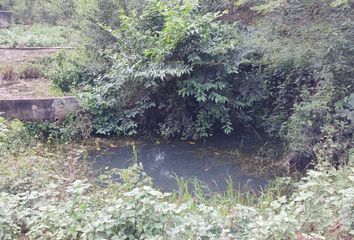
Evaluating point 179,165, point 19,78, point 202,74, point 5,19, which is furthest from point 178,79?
point 5,19

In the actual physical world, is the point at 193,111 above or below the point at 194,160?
above

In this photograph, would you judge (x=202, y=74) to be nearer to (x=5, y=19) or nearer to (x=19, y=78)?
(x=19, y=78)

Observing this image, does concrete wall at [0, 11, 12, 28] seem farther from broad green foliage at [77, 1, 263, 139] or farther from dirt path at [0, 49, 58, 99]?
broad green foliage at [77, 1, 263, 139]

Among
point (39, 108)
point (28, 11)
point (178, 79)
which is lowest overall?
point (39, 108)

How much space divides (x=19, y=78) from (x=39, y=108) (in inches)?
109

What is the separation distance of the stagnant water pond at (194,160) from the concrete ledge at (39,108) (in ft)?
3.30

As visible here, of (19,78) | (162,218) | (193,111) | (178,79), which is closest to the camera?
(162,218)

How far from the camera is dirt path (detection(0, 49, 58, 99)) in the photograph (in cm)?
729

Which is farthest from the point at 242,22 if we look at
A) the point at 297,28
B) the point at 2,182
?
the point at 2,182

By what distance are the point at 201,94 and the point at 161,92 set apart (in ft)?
2.62

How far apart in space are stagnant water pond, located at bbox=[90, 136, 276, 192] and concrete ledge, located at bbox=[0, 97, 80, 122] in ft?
3.30

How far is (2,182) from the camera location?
11.1 feet

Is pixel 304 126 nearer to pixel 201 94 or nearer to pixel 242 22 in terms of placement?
pixel 201 94

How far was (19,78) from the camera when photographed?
8641mm
